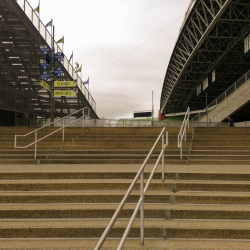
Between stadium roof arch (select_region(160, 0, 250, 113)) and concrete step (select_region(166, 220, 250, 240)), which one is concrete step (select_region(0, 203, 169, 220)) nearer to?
concrete step (select_region(166, 220, 250, 240))

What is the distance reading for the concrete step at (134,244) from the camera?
354 cm

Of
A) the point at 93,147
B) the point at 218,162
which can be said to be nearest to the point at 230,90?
the point at 218,162

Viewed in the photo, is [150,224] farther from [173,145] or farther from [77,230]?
[173,145]

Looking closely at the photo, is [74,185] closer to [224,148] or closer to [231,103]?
[224,148]

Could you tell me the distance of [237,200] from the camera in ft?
15.7

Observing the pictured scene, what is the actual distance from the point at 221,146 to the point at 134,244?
7490 millimetres

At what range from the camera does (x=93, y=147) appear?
10.1 meters

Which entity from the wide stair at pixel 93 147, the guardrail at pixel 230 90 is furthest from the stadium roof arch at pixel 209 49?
the wide stair at pixel 93 147

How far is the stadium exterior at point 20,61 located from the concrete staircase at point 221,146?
8.38m

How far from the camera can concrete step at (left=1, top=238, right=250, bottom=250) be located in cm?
354

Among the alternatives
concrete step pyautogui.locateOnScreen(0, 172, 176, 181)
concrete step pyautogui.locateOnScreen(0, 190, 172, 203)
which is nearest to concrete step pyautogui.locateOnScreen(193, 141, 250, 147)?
concrete step pyautogui.locateOnScreen(0, 172, 176, 181)

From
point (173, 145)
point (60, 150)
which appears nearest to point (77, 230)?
point (60, 150)

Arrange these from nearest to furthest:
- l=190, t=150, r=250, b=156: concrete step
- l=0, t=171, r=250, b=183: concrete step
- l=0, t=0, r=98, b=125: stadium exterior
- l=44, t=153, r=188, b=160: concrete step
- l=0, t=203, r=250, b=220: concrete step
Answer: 1. l=0, t=203, r=250, b=220: concrete step
2. l=0, t=171, r=250, b=183: concrete step
3. l=44, t=153, r=188, b=160: concrete step
4. l=190, t=150, r=250, b=156: concrete step
5. l=0, t=0, r=98, b=125: stadium exterior

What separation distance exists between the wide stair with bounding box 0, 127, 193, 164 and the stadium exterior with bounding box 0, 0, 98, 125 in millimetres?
5197
